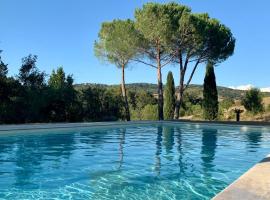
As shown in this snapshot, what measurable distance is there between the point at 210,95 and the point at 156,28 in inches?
190

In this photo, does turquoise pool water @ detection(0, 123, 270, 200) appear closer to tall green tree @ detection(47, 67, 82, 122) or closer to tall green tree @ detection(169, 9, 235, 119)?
tall green tree @ detection(47, 67, 82, 122)

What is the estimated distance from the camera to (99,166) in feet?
22.1

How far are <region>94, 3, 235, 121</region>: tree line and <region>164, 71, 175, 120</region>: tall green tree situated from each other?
3.85 ft

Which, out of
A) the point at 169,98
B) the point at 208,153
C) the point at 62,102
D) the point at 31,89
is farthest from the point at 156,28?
the point at 208,153

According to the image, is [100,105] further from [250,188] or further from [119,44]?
[250,188]

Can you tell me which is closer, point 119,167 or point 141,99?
point 119,167

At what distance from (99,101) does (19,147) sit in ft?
29.2

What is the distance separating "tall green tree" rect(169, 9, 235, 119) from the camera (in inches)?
779

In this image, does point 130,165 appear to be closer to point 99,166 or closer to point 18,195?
point 99,166

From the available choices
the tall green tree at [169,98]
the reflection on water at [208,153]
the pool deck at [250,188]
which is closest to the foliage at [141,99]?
the tall green tree at [169,98]

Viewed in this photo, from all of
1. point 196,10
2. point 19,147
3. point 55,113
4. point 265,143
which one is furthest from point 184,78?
point 19,147

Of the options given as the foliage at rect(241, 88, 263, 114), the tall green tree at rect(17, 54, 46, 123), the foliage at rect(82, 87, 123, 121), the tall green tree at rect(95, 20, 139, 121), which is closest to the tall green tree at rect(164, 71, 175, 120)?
the tall green tree at rect(95, 20, 139, 121)

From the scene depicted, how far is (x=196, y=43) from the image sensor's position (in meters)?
20.2

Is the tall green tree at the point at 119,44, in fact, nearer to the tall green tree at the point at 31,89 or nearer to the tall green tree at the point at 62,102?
the tall green tree at the point at 62,102
